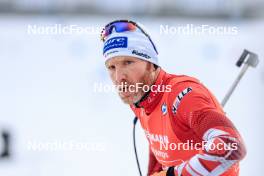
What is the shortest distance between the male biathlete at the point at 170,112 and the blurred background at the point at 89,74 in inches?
5.8

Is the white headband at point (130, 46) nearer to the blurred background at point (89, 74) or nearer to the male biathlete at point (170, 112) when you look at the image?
the male biathlete at point (170, 112)

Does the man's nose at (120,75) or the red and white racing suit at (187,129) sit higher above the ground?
the man's nose at (120,75)

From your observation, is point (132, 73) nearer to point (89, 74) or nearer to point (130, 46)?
point (130, 46)

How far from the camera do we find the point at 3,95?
4.53 feet

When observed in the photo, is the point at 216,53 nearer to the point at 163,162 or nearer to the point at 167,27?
the point at 167,27

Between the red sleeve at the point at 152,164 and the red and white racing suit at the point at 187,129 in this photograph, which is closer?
the red and white racing suit at the point at 187,129

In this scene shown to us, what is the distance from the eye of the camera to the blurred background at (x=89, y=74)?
4.20 feet

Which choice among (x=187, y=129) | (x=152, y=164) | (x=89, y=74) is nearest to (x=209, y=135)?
(x=187, y=129)

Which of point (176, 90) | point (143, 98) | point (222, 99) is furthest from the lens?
point (222, 99)

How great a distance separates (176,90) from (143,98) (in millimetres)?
134

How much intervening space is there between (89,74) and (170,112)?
1.53ft

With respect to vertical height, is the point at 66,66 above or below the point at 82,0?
below

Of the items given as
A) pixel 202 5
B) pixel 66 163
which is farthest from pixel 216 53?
pixel 66 163

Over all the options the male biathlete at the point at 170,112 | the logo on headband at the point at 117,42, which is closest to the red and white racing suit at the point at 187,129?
the male biathlete at the point at 170,112
